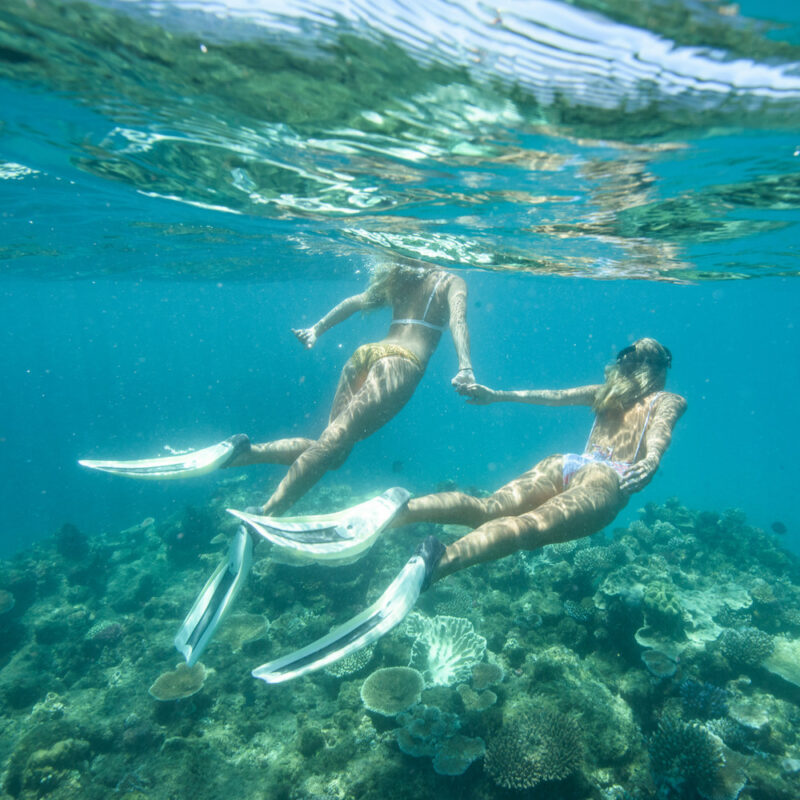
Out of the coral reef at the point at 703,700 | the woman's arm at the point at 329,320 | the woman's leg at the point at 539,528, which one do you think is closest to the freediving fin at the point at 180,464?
the woman's arm at the point at 329,320

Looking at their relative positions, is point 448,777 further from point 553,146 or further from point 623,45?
point 553,146

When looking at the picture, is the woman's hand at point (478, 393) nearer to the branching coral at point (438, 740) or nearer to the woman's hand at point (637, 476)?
the woman's hand at point (637, 476)

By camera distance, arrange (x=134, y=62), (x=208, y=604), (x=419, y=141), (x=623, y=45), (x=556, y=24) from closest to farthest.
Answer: (x=556, y=24) < (x=623, y=45) < (x=208, y=604) < (x=134, y=62) < (x=419, y=141)

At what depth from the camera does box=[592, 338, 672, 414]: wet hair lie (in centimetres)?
584

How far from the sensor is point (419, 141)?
635 centimetres

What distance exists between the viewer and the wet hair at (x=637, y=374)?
5844mm

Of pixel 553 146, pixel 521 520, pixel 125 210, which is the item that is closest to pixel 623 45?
pixel 553 146

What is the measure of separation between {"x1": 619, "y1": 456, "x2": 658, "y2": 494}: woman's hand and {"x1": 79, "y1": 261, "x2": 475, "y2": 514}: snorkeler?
6.63 feet

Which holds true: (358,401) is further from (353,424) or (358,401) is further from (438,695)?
(438,695)

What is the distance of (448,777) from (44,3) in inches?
335

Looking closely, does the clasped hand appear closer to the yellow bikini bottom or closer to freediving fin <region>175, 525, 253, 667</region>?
the yellow bikini bottom

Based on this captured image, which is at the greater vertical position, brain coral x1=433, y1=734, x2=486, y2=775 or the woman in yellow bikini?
the woman in yellow bikini

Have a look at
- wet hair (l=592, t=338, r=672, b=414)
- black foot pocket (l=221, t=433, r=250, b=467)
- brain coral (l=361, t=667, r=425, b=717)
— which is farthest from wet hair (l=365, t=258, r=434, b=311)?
brain coral (l=361, t=667, r=425, b=717)

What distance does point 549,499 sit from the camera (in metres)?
5.09
